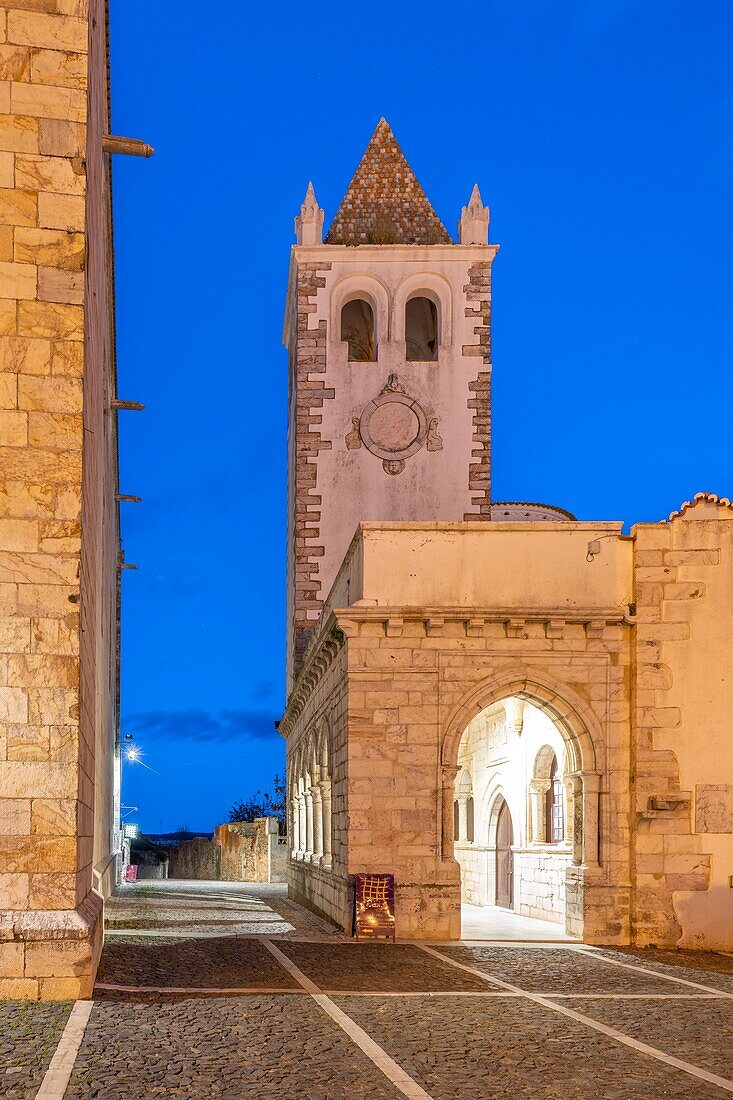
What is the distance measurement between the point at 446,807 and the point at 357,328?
1377 centimetres

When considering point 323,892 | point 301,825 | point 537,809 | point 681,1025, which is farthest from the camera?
point 301,825

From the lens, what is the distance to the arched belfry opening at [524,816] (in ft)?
49.1

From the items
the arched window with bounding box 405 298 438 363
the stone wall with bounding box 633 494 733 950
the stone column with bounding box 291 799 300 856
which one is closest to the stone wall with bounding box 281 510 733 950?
the stone wall with bounding box 633 494 733 950

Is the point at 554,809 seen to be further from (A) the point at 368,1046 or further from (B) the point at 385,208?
(B) the point at 385,208

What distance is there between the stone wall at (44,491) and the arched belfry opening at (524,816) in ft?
22.5

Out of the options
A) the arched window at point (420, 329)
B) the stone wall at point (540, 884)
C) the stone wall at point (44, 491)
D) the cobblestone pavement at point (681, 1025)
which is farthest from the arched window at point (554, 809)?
the arched window at point (420, 329)

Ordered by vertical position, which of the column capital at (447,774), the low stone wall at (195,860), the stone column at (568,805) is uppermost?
the column capital at (447,774)

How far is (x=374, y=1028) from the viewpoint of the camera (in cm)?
772

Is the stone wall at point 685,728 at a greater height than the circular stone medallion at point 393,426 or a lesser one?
lesser

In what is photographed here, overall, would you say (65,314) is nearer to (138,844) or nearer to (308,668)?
(308,668)

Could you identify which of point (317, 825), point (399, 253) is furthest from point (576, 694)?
point (399, 253)

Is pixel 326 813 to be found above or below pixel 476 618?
below

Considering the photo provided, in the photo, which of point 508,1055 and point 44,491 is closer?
point 508,1055

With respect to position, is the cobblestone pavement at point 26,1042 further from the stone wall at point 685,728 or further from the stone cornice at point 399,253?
the stone cornice at point 399,253
